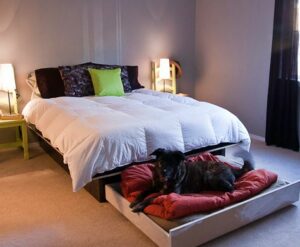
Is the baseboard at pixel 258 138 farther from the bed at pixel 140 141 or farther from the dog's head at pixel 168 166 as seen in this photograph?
the dog's head at pixel 168 166

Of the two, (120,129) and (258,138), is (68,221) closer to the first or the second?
(120,129)

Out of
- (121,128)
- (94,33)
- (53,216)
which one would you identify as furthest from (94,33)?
(53,216)

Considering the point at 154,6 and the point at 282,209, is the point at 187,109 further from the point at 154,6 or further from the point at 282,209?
the point at 154,6

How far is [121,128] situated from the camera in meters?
Answer: 2.59

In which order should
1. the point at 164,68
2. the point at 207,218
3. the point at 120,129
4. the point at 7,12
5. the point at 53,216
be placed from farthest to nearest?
the point at 164,68
the point at 7,12
the point at 120,129
the point at 53,216
the point at 207,218

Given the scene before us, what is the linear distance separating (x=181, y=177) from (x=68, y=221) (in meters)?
0.86

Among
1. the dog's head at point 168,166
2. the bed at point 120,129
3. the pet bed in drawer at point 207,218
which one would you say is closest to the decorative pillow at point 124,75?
the bed at point 120,129

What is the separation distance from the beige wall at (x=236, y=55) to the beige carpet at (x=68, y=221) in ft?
4.70

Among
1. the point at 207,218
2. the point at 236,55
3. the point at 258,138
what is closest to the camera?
the point at 207,218

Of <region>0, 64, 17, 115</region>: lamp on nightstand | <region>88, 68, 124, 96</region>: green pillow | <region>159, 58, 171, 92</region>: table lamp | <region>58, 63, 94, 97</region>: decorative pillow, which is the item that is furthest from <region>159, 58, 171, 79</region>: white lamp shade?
<region>0, 64, 17, 115</region>: lamp on nightstand

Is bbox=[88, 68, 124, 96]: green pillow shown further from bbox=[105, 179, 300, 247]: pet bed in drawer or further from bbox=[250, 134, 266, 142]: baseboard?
bbox=[250, 134, 266, 142]: baseboard

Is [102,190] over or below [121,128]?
below

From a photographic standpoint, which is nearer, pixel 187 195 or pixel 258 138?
pixel 187 195

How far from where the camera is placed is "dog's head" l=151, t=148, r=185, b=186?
7.18 feet
